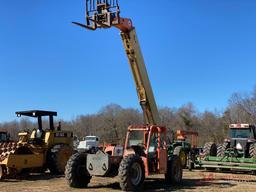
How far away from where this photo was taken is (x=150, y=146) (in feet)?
46.7

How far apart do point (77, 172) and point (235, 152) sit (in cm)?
940

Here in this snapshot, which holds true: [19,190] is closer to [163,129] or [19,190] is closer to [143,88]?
[163,129]

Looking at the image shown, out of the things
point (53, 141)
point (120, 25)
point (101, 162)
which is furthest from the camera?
point (53, 141)

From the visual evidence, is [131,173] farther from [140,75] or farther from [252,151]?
[252,151]

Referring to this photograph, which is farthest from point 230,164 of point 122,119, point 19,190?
point 122,119

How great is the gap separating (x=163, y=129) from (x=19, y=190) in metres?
4.93

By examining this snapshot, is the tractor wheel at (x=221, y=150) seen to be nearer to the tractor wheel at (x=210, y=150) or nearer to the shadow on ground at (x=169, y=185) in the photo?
the tractor wheel at (x=210, y=150)

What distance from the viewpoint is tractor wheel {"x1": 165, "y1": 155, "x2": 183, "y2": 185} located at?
1479 cm

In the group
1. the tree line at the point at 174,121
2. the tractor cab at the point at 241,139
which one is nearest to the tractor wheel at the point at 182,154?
the tractor cab at the point at 241,139

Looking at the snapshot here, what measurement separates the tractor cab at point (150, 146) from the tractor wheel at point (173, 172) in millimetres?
361

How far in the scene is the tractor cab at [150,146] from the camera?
1390 centimetres

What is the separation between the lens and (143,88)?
18328 millimetres

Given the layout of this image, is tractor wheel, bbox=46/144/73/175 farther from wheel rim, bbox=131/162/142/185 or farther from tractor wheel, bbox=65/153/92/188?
wheel rim, bbox=131/162/142/185

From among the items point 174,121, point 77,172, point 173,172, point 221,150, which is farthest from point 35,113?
point 174,121
